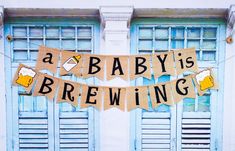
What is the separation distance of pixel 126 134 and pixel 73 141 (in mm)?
773

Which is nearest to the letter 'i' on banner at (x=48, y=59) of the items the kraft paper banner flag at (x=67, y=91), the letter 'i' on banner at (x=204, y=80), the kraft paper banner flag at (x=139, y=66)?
Result: the kraft paper banner flag at (x=67, y=91)

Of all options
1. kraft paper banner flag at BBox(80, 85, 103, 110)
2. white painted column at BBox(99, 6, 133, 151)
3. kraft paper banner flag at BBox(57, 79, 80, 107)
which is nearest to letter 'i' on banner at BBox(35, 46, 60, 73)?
kraft paper banner flag at BBox(57, 79, 80, 107)

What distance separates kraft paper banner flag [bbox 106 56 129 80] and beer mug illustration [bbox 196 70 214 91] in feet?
2.79

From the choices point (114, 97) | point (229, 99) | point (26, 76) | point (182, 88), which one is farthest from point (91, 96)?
point (229, 99)

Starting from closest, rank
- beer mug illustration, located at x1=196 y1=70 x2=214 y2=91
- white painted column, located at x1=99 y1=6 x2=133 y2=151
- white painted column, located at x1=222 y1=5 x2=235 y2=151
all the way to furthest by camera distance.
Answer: beer mug illustration, located at x1=196 y1=70 x2=214 y2=91, white painted column, located at x1=99 y1=6 x2=133 y2=151, white painted column, located at x1=222 y1=5 x2=235 y2=151

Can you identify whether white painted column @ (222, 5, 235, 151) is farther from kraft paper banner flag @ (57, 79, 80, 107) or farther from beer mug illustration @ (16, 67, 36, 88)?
beer mug illustration @ (16, 67, 36, 88)

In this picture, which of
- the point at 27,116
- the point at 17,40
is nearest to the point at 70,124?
the point at 27,116

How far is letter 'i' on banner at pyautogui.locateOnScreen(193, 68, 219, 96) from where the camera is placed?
126 inches

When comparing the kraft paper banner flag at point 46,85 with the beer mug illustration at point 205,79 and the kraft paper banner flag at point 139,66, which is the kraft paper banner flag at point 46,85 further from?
the beer mug illustration at point 205,79

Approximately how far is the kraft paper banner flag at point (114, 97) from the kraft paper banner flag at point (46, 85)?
60 centimetres

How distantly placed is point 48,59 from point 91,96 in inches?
26.2

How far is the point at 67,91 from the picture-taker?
3.28m

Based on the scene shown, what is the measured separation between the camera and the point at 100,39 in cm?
387

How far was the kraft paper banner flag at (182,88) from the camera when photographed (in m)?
3.24
